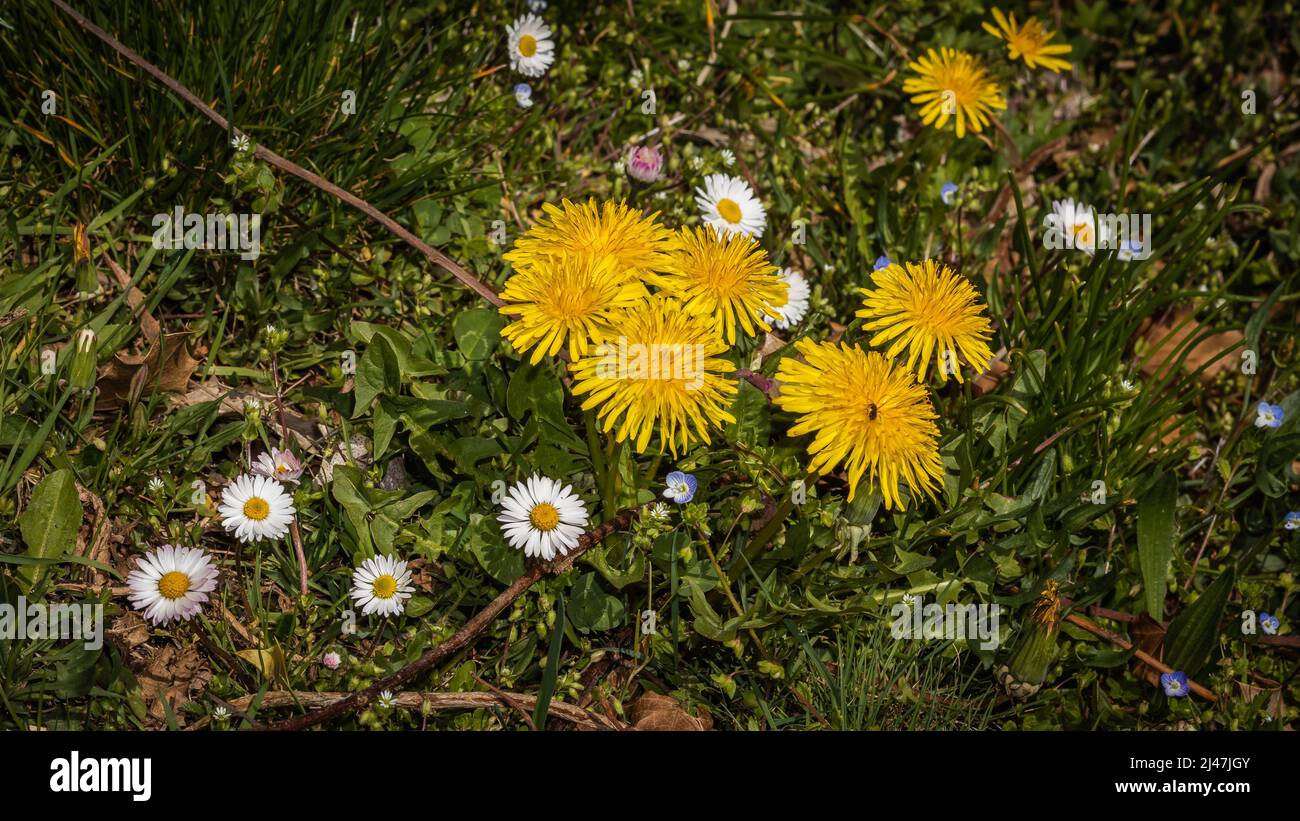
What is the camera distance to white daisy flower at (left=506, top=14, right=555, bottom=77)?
3.20m

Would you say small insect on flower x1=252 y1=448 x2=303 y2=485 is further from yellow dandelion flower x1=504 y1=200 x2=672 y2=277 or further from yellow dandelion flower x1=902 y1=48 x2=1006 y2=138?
yellow dandelion flower x1=902 y1=48 x2=1006 y2=138

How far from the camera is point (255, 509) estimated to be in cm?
243

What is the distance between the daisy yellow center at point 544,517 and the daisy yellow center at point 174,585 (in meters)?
0.79

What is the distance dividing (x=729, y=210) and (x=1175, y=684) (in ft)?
5.75

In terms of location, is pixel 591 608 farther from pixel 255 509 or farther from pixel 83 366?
pixel 83 366

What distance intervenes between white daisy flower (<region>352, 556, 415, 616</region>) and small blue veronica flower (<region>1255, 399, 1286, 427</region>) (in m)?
2.45

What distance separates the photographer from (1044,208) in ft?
11.6

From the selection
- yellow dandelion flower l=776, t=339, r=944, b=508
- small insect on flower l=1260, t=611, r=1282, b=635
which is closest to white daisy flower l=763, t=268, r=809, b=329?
yellow dandelion flower l=776, t=339, r=944, b=508

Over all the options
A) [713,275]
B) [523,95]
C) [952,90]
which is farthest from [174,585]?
[952,90]

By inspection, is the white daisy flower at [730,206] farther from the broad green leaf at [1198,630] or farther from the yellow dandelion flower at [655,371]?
the broad green leaf at [1198,630]

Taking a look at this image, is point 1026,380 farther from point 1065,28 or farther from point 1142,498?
point 1065,28

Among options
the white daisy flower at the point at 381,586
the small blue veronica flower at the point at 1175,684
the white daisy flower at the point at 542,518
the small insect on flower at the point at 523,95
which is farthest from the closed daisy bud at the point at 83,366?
the small blue veronica flower at the point at 1175,684

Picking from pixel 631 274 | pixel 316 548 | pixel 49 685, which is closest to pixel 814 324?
pixel 631 274

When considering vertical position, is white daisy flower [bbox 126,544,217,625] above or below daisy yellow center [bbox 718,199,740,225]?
below
